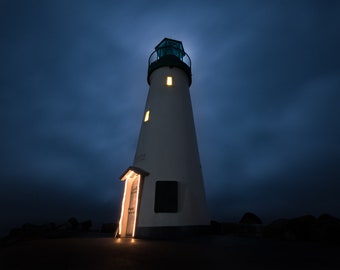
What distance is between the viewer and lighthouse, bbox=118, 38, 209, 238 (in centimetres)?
959

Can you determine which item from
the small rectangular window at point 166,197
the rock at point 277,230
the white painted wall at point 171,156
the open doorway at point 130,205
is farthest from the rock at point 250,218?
the open doorway at point 130,205

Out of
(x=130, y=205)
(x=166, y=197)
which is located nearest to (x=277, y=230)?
(x=166, y=197)

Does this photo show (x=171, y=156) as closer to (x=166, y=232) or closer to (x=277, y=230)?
(x=166, y=232)

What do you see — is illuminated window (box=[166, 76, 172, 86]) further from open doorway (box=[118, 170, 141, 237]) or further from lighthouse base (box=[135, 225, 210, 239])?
lighthouse base (box=[135, 225, 210, 239])

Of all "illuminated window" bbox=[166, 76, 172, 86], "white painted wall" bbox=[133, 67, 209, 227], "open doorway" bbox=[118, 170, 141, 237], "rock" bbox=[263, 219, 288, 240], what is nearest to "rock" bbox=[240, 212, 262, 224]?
"rock" bbox=[263, 219, 288, 240]

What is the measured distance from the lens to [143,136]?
12000 mm

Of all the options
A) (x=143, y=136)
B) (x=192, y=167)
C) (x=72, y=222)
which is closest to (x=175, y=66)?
(x=143, y=136)

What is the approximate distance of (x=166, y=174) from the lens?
10.4 metres

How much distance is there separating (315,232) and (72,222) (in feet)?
69.1

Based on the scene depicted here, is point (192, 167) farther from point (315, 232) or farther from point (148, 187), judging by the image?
point (315, 232)

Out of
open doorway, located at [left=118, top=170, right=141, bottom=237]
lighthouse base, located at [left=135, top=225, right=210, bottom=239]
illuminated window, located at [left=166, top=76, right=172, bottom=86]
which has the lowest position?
lighthouse base, located at [left=135, top=225, right=210, bottom=239]

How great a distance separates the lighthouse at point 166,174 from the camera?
9594 mm

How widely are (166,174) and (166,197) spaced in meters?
1.19

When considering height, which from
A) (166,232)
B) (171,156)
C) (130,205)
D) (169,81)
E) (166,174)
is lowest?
(166,232)
